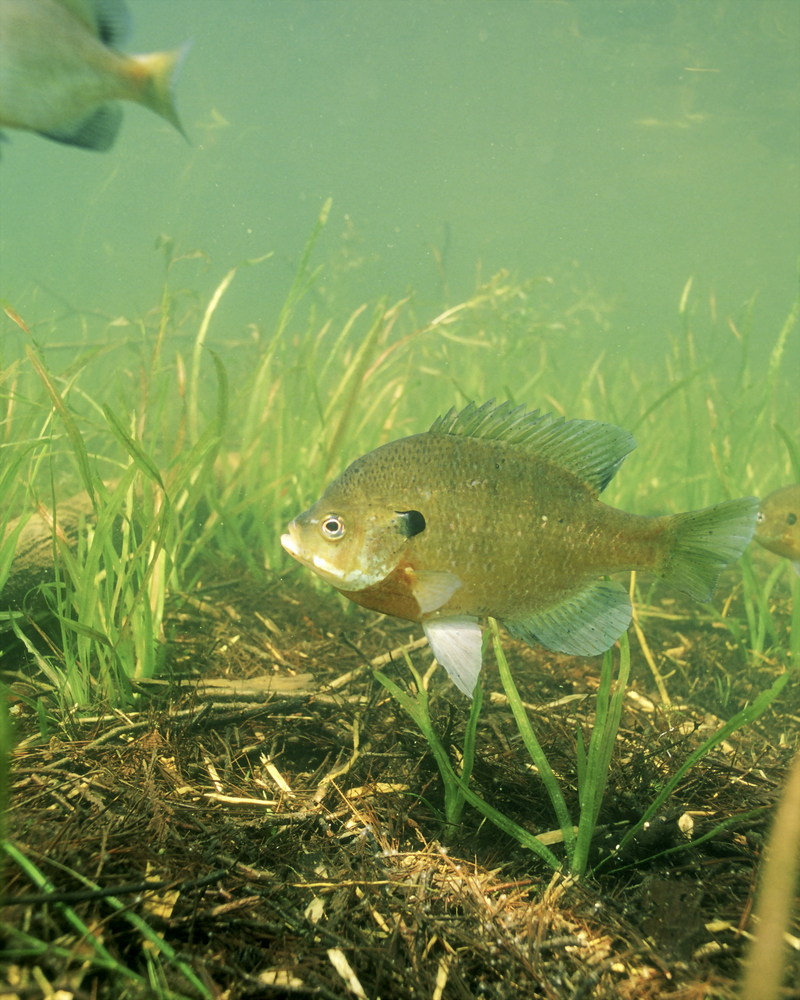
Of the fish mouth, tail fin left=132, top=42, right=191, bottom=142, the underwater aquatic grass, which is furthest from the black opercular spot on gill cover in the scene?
tail fin left=132, top=42, right=191, bottom=142

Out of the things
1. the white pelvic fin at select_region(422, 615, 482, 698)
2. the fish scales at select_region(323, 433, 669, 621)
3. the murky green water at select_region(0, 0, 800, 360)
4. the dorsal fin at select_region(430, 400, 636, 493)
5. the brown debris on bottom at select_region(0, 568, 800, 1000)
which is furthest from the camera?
the murky green water at select_region(0, 0, 800, 360)

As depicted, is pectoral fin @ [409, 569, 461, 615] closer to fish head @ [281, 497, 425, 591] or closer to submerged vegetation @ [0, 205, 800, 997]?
fish head @ [281, 497, 425, 591]

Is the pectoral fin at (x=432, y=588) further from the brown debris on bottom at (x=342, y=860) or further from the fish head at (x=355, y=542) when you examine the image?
the brown debris on bottom at (x=342, y=860)

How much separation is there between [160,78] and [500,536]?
7.37 feet

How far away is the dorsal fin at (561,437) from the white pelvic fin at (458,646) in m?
0.76

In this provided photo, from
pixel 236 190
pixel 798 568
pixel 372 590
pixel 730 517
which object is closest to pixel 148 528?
pixel 372 590

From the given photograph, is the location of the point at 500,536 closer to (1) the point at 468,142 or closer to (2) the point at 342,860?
(2) the point at 342,860

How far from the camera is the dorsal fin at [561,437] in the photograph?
7.83 ft

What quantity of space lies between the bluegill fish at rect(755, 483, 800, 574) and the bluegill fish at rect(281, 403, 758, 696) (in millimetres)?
2212

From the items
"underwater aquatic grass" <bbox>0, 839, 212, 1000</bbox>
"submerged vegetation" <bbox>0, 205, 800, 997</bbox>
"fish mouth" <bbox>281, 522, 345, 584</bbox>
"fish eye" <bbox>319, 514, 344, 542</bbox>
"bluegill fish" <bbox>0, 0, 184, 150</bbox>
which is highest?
"bluegill fish" <bbox>0, 0, 184, 150</bbox>

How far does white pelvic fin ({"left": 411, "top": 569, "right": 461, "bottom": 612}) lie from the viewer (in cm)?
216

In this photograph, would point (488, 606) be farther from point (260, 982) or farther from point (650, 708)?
point (650, 708)

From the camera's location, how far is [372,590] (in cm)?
222

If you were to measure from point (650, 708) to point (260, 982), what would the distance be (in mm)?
2906
